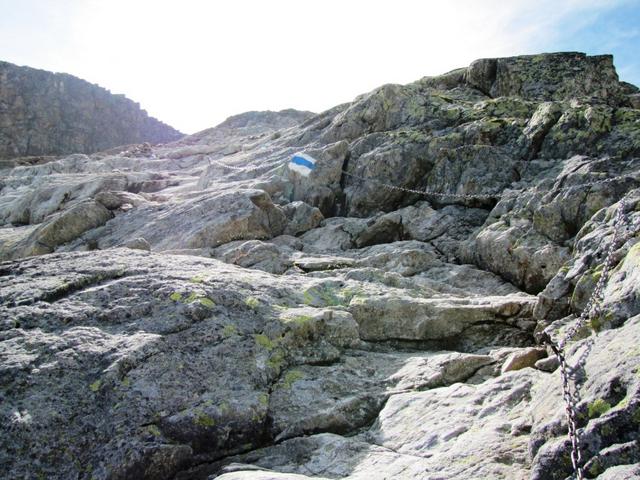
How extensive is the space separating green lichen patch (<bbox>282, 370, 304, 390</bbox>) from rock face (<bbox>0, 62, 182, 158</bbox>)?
10575 cm

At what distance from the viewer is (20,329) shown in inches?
353

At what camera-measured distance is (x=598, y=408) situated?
5.21 meters

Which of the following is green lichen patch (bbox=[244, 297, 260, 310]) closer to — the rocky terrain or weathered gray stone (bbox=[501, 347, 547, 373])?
the rocky terrain

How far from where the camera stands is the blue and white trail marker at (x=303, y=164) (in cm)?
2455

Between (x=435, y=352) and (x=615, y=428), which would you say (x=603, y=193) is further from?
(x=615, y=428)

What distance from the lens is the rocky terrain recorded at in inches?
262

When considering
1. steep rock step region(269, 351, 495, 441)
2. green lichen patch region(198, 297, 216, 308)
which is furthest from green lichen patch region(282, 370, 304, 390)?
green lichen patch region(198, 297, 216, 308)

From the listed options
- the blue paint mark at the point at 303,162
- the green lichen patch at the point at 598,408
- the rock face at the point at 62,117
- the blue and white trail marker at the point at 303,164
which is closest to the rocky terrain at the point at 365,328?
the green lichen patch at the point at 598,408

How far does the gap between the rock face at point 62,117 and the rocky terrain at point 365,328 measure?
92092mm

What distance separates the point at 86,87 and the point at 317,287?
118 m

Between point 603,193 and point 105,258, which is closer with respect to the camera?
point 105,258

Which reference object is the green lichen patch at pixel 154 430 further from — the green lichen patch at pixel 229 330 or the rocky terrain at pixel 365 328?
the green lichen patch at pixel 229 330

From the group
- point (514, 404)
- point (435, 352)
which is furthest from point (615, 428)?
point (435, 352)

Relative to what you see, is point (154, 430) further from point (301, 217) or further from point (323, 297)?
point (301, 217)
